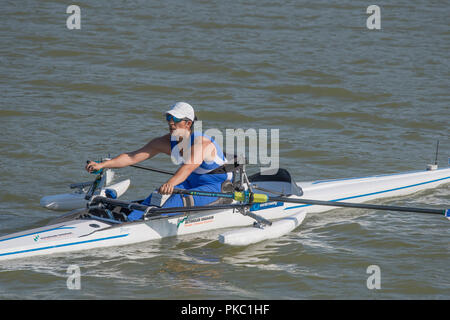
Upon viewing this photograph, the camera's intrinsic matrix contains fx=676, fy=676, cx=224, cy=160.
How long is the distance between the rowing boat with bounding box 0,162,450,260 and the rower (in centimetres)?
19

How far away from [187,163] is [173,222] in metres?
0.90

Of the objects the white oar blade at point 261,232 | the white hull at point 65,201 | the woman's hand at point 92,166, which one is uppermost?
the woman's hand at point 92,166

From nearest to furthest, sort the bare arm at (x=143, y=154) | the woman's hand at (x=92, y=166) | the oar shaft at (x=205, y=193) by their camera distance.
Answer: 1. the oar shaft at (x=205, y=193)
2. the woman's hand at (x=92, y=166)
3. the bare arm at (x=143, y=154)

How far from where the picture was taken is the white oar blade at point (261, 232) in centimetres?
841

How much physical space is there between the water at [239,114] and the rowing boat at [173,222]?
156 millimetres

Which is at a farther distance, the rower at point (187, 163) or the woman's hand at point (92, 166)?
the woman's hand at point (92, 166)

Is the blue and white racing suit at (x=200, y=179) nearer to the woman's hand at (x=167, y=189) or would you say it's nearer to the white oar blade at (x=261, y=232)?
the woman's hand at (x=167, y=189)

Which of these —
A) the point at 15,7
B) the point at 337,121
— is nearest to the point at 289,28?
Answer: the point at 337,121

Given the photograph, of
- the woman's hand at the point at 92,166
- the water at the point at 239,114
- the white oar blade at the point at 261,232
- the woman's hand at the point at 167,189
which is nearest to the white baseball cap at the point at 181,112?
the woman's hand at the point at 167,189

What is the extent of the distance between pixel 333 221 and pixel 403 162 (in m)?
3.39

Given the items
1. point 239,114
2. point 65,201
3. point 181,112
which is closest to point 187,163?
point 181,112

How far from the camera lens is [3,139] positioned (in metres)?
13.1

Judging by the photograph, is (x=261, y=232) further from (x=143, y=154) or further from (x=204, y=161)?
(x=143, y=154)

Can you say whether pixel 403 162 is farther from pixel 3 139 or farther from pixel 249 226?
pixel 3 139
